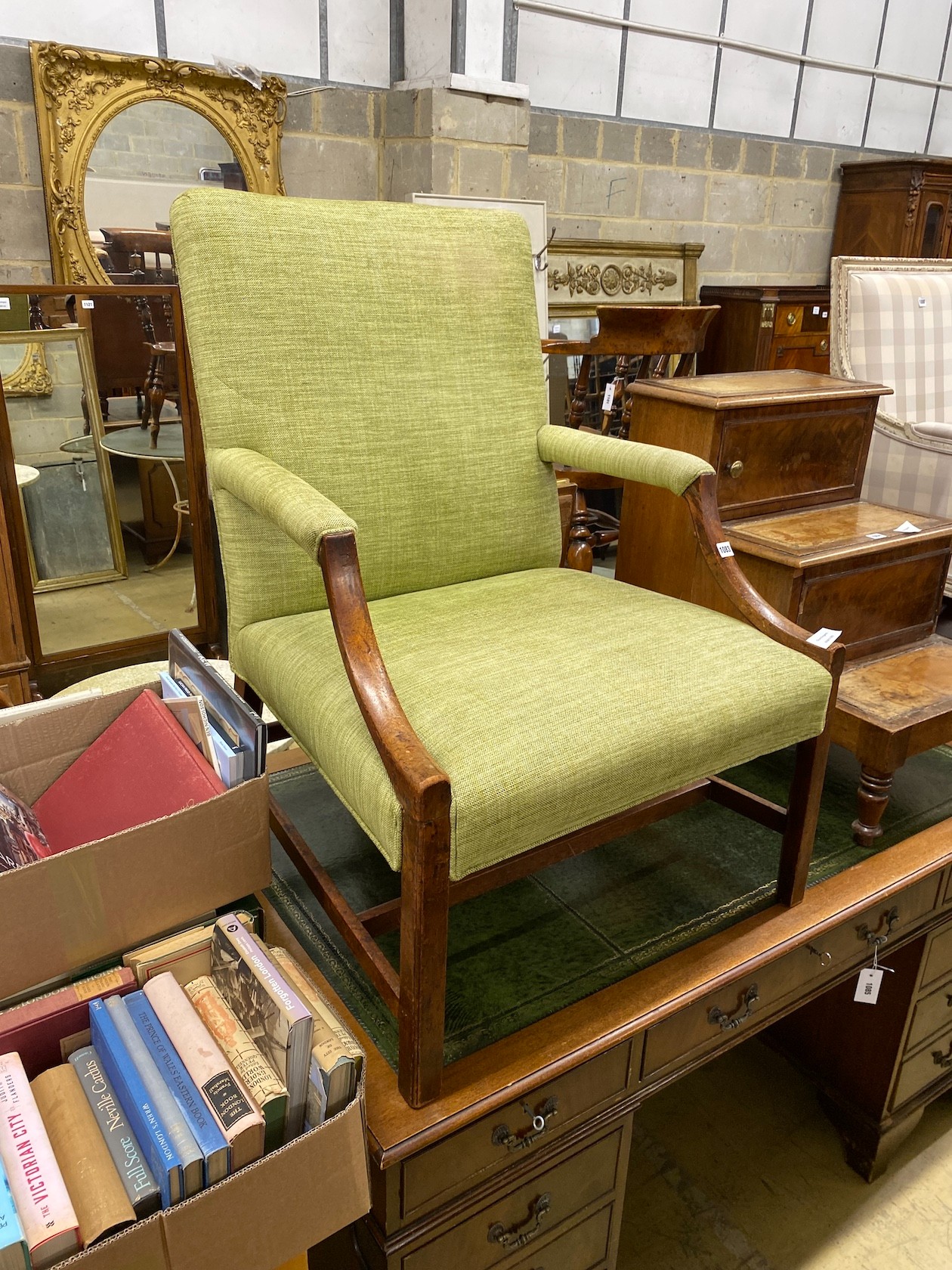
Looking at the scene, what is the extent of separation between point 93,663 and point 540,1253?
5.88 ft

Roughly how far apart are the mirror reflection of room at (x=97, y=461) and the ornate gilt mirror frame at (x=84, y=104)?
0.70m

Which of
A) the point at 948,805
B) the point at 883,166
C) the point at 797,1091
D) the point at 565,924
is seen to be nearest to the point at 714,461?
the point at 948,805

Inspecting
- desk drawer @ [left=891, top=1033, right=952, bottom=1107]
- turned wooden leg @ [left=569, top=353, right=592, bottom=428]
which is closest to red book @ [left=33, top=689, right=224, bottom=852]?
desk drawer @ [left=891, top=1033, right=952, bottom=1107]

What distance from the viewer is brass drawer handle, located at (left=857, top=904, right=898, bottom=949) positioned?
4.13 ft

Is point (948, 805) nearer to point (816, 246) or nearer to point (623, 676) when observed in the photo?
point (623, 676)

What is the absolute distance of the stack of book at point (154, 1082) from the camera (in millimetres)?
668

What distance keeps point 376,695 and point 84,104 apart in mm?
2578

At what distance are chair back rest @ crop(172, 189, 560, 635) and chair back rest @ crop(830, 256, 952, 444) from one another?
132 centimetres

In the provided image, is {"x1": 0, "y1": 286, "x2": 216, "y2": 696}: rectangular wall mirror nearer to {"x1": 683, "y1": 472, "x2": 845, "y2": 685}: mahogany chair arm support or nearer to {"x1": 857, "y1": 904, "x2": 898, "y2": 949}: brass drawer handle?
{"x1": 683, "y1": 472, "x2": 845, "y2": 685}: mahogany chair arm support

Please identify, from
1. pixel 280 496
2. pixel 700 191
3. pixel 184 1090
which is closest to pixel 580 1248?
pixel 184 1090

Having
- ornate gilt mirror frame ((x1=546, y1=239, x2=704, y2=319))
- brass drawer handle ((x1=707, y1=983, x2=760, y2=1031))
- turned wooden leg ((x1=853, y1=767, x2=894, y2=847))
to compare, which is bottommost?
brass drawer handle ((x1=707, y1=983, x2=760, y2=1031))

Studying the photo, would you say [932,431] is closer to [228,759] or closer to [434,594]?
[434,594]

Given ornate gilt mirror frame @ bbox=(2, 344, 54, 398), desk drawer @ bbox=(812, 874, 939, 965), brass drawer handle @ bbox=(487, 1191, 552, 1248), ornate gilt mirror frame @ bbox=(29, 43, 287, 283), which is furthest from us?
ornate gilt mirror frame @ bbox=(29, 43, 287, 283)

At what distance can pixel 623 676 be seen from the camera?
3.33 feet
